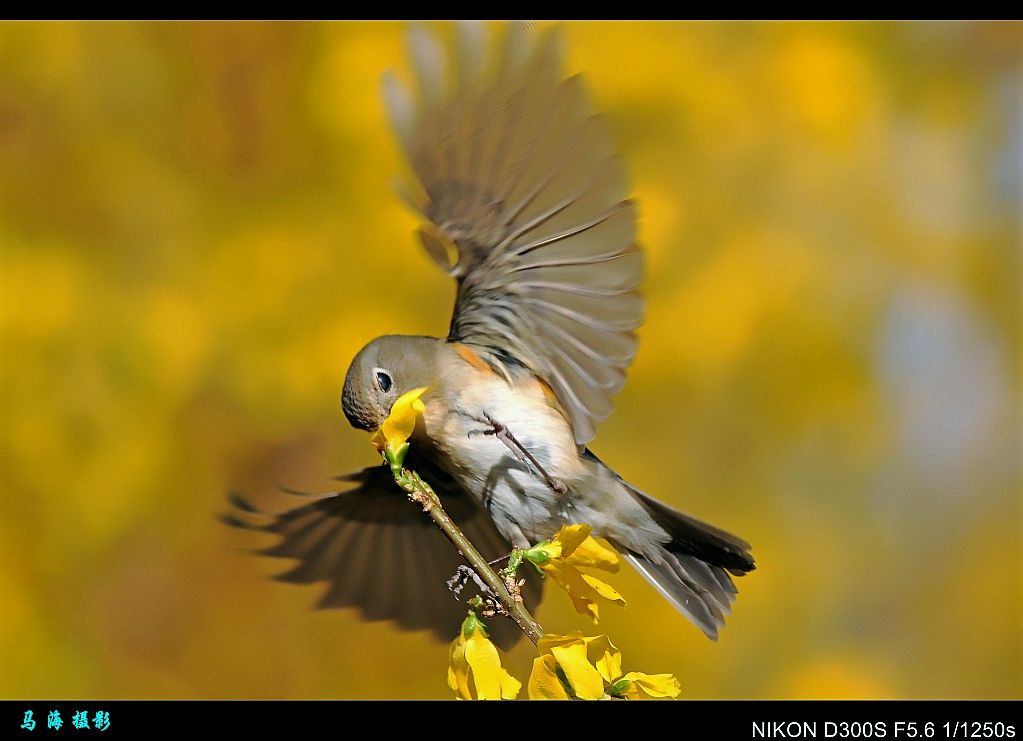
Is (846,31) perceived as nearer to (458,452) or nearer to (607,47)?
(607,47)

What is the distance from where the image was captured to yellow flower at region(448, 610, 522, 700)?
4.43ft

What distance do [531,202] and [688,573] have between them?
0.87 meters

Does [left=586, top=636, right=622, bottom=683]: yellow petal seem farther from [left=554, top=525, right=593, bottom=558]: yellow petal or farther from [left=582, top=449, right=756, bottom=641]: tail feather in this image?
[left=582, top=449, right=756, bottom=641]: tail feather

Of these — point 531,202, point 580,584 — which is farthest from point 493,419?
point 580,584

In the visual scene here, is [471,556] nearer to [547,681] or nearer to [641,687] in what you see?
[547,681]

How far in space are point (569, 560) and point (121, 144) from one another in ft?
9.32

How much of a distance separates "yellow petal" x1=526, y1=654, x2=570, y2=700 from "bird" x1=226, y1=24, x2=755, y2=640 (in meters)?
0.61

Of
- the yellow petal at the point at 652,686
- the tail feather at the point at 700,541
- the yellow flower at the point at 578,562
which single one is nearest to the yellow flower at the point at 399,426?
the yellow flower at the point at 578,562

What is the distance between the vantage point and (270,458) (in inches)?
129

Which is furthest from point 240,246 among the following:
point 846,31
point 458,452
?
point 846,31

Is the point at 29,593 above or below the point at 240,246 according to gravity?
below

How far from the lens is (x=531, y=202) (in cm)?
182

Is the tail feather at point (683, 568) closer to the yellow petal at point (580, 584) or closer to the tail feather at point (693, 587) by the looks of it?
the tail feather at point (693, 587)
